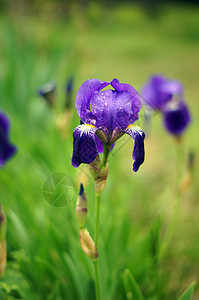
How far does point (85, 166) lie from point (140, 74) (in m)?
4.36

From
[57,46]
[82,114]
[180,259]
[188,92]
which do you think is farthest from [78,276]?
[188,92]

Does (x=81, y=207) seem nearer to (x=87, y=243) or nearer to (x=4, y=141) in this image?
(x=87, y=243)

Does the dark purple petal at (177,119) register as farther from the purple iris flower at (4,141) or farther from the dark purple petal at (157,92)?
the purple iris flower at (4,141)

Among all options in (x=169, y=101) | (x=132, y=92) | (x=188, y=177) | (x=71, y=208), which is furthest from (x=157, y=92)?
(x=132, y=92)

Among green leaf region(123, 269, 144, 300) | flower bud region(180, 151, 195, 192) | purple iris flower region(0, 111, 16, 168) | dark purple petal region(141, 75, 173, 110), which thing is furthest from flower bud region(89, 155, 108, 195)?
dark purple petal region(141, 75, 173, 110)

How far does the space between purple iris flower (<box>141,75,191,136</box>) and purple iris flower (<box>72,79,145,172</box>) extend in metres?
0.60

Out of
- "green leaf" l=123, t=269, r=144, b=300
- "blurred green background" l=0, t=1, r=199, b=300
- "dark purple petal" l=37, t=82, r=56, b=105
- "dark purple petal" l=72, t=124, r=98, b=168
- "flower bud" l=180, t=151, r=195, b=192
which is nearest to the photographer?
"dark purple petal" l=72, t=124, r=98, b=168

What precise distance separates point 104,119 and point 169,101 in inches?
27.9

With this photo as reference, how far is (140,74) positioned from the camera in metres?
4.78

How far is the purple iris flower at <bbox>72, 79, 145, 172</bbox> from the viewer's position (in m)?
0.50

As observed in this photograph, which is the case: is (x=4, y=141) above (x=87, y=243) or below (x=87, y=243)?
above

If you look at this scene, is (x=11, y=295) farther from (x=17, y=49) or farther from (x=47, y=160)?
(x=17, y=49)

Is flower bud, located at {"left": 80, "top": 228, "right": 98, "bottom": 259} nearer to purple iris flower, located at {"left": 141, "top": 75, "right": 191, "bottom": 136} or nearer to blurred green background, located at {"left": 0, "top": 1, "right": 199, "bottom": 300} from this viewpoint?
blurred green background, located at {"left": 0, "top": 1, "right": 199, "bottom": 300}

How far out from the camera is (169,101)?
1.18 meters
